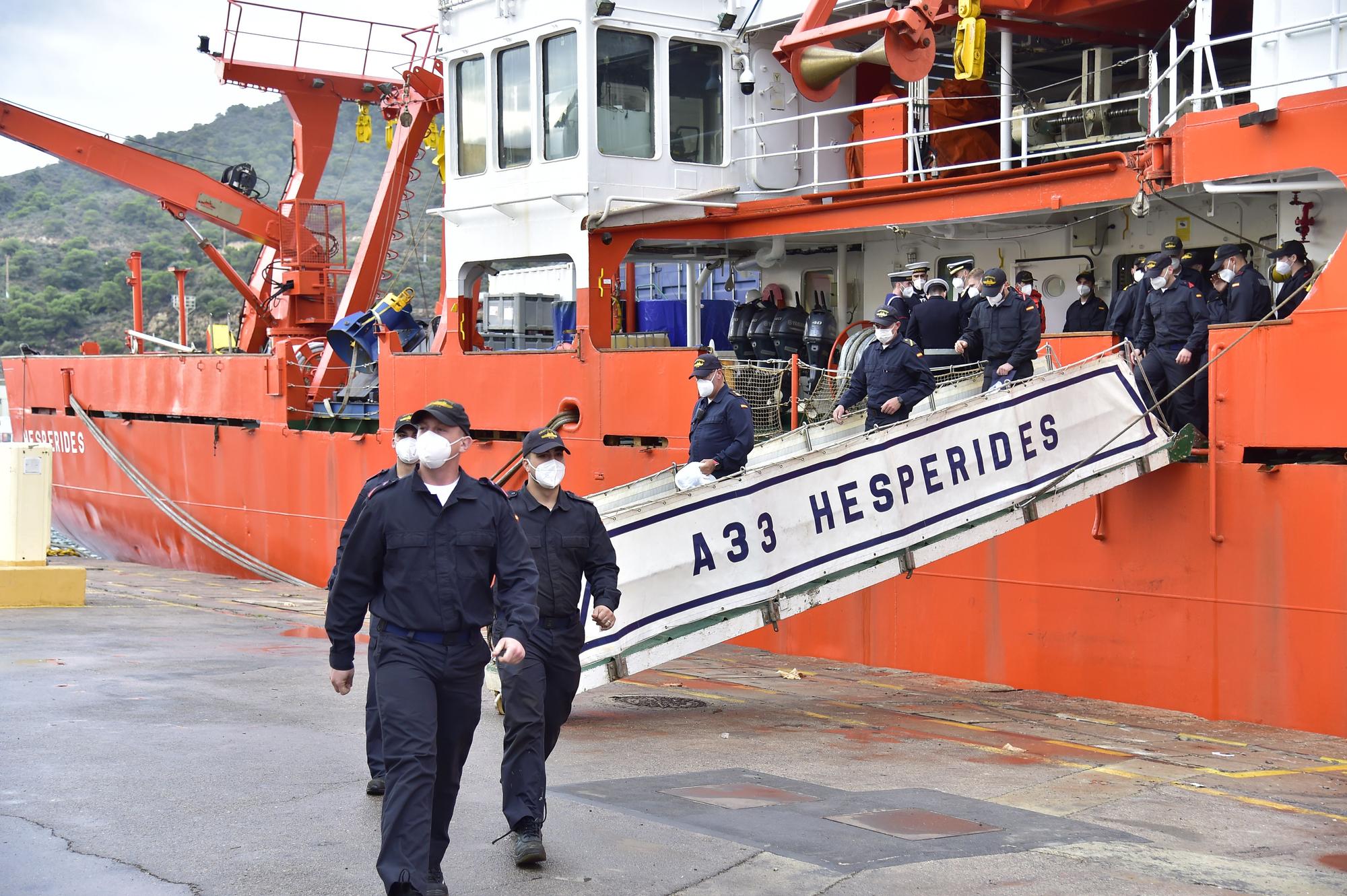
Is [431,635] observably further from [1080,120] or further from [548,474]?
[1080,120]

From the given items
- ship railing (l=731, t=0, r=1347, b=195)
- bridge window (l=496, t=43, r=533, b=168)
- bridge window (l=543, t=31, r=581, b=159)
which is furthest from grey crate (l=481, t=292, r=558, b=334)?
ship railing (l=731, t=0, r=1347, b=195)

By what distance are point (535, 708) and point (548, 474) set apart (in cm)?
100

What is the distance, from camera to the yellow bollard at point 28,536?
12391 mm

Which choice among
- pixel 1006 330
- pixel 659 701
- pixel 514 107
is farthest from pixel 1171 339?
pixel 514 107

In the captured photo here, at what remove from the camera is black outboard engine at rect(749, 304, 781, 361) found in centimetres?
1445

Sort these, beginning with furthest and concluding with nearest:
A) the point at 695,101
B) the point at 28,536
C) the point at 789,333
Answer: the point at 695,101 < the point at 789,333 < the point at 28,536

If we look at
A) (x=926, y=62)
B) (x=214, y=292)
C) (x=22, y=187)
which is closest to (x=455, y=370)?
(x=926, y=62)

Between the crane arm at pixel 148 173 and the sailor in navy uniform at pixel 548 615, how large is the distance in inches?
671

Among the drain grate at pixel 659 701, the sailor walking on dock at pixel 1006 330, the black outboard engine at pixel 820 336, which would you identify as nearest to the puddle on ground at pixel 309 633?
the drain grate at pixel 659 701

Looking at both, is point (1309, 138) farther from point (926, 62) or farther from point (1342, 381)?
point (926, 62)

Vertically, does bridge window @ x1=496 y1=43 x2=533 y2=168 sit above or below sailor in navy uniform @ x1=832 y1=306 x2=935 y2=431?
above

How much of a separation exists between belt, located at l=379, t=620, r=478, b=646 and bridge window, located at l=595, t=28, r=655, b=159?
10.1m

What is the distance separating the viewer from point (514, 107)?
49.4 ft

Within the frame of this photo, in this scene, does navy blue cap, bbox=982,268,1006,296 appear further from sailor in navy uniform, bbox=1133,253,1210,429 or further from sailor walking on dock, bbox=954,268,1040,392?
sailor in navy uniform, bbox=1133,253,1210,429
